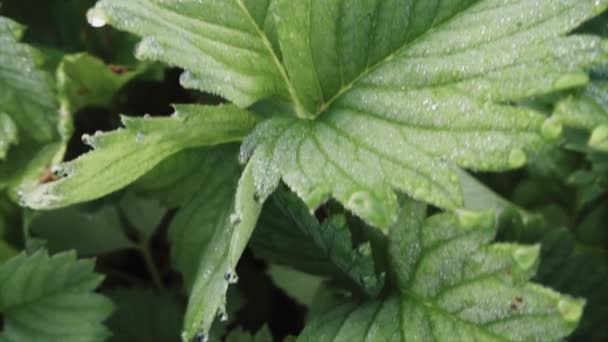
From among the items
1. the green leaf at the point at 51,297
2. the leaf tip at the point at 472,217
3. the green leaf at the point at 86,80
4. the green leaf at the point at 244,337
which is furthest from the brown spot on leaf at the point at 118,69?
the leaf tip at the point at 472,217

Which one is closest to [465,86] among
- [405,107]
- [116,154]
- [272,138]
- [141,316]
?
[405,107]

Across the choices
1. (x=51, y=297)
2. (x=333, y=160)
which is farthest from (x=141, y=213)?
(x=333, y=160)

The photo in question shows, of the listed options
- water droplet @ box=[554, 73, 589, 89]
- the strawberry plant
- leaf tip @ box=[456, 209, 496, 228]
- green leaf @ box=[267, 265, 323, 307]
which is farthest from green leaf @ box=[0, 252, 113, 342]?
water droplet @ box=[554, 73, 589, 89]

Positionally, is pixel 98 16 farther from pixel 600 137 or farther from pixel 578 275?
pixel 578 275

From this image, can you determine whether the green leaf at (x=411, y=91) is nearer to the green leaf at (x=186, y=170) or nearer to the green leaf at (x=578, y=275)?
the green leaf at (x=186, y=170)

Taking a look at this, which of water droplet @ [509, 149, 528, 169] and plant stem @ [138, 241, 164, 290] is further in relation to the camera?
plant stem @ [138, 241, 164, 290]

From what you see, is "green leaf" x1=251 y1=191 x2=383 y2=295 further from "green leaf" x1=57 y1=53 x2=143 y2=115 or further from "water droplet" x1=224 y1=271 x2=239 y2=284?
"green leaf" x1=57 y1=53 x2=143 y2=115

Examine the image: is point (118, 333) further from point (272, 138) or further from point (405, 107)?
point (405, 107)
